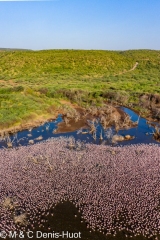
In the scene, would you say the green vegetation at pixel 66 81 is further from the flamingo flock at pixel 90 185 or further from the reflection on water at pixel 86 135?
the flamingo flock at pixel 90 185

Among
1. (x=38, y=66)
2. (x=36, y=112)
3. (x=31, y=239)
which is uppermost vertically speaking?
(x=38, y=66)

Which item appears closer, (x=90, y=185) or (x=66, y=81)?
(x=90, y=185)

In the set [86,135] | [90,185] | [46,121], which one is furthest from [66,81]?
[90,185]

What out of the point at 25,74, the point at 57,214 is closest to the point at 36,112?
the point at 57,214

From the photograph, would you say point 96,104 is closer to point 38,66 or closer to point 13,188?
point 13,188

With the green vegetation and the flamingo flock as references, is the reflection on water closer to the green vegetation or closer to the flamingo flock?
the flamingo flock

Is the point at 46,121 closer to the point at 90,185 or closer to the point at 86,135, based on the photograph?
the point at 86,135

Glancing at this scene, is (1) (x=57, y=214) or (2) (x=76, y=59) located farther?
(2) (x=76, y=59)

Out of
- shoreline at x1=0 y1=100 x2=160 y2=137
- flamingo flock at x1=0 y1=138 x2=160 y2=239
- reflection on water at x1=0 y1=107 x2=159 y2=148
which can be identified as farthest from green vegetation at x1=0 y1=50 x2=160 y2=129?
flamingo flock at x1=0 y1=138 x2=160 y2=239
